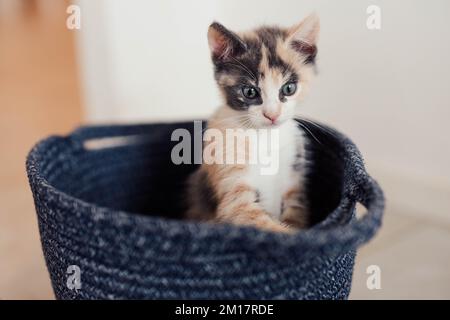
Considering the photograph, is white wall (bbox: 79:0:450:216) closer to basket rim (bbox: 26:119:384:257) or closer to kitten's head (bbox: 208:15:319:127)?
kitten's head (bbox: 208:15:319:127)

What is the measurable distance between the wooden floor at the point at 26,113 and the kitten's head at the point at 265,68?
59 centimetres

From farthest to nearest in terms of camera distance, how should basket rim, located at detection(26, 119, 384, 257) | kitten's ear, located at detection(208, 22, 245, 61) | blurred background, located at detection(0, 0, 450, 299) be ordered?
blurred background, located at detection(0, 0, 450, 299) → kitten's ear, located at detection(208, 22, 245, 61) → basket rim, located at detection(26, 119, 384, 257)

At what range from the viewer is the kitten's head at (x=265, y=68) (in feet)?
2.63

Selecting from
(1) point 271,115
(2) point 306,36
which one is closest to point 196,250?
(1) point 271,115

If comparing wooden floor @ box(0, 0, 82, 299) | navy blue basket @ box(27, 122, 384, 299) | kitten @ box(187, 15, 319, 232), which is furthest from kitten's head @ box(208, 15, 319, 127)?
wooden floor @ box(0, 0, 82, 299)

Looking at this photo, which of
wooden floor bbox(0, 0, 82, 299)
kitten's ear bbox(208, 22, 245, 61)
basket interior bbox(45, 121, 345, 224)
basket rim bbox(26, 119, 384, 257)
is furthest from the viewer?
wooden floor bbox(0, 0, 82, 299)

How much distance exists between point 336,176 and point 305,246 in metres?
0.38

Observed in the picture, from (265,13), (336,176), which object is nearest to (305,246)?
(336,176)

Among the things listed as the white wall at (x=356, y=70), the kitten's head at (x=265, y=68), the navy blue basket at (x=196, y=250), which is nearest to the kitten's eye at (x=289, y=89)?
the kitten's head at (x=265, y=68)

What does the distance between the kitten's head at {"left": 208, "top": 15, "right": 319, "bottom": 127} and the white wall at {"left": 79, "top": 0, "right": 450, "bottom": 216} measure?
0.69 ft

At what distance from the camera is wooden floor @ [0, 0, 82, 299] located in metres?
1.21

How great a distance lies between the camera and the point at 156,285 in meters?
0.66

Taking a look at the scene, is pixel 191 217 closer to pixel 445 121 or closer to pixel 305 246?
pixel 305 246

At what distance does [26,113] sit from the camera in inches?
81.1
